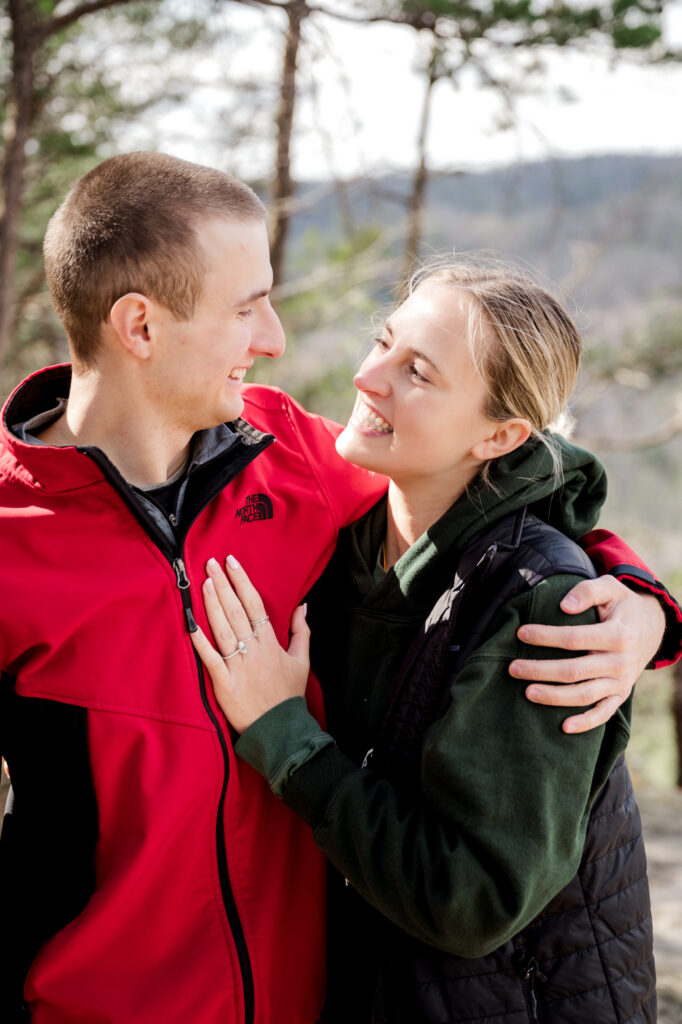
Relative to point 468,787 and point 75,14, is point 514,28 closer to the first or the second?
point 75,14

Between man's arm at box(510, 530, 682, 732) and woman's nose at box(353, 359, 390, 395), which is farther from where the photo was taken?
woman's nose at box(353, 359, 390, 395)

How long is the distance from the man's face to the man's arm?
2.57 feet

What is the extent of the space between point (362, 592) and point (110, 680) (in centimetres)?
61

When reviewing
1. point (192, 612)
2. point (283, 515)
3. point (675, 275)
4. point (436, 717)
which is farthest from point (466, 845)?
point (675, 275)

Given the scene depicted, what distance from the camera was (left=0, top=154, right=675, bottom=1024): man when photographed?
1.58 meters

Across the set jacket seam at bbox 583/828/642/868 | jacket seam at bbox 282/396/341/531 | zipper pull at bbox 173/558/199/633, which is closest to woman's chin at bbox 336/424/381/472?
jacket seam at bbox 282/396/341/531

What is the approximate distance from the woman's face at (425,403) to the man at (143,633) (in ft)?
0.75

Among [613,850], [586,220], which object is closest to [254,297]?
[613,850]

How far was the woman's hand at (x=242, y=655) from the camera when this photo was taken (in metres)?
1.71

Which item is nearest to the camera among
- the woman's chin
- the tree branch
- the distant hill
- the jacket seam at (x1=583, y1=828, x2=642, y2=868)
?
the jacket seam at (x1=583, y1=828, x2=642, y2=868)

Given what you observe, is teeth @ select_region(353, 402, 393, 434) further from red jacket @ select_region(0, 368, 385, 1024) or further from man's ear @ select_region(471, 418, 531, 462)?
red jacket @ select_region(0, 368, 385, 1024)

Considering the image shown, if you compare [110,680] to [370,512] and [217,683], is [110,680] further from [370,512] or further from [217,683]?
[370,512]

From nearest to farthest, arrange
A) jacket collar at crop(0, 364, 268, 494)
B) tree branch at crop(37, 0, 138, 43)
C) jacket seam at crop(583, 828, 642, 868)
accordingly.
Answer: jacket collar at crop(0, 364, 268, 494) → jacket seam at crop(583, 828, 642, 868) → tree branch at crop(37, 0, 138, 43)

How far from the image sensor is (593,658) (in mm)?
1602
